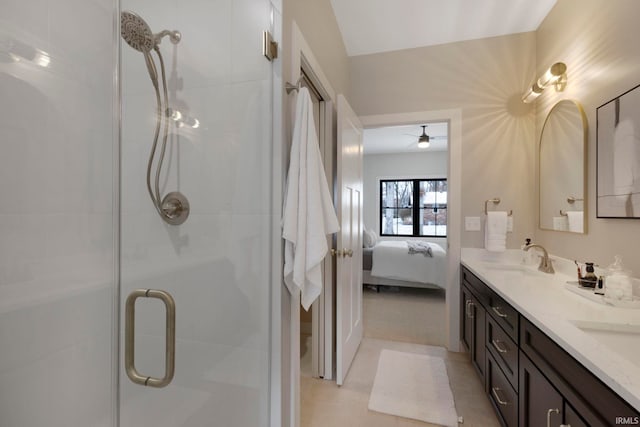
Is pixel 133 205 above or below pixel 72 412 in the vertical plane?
above

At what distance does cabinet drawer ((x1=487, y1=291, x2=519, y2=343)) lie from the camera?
1.35m

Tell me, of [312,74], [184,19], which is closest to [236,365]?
[184,19]

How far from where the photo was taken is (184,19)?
1115 millimetres

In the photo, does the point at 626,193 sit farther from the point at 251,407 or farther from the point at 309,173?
the point at 251,407

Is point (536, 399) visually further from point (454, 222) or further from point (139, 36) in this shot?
point (139, 36)

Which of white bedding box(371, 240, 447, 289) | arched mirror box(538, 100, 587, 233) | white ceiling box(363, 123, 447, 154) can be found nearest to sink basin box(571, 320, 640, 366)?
arched mirror box(538, 100, 587, 233)

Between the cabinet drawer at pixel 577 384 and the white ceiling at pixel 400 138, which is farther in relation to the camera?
the white ceiling at pixel 400 138

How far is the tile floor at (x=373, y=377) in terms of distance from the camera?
1720 millimetres

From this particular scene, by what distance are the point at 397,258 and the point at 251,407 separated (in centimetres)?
333

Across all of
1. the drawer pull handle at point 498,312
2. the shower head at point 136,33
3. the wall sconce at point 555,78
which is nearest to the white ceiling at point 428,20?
the wall sconce at point 555,78

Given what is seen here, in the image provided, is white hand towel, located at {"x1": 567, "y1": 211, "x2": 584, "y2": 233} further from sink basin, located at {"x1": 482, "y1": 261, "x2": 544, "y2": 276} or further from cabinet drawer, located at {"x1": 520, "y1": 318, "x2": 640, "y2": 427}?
cabinet drawer, located at {"x1": 520, "y1": 318, "x2": 640, "y2": 427}

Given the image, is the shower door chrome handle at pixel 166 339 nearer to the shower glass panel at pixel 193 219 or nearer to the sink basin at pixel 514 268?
the shower glass panel at pixel 193 219

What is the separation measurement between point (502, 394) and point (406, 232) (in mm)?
5222

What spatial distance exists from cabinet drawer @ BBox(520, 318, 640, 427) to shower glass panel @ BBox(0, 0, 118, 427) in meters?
1.58
